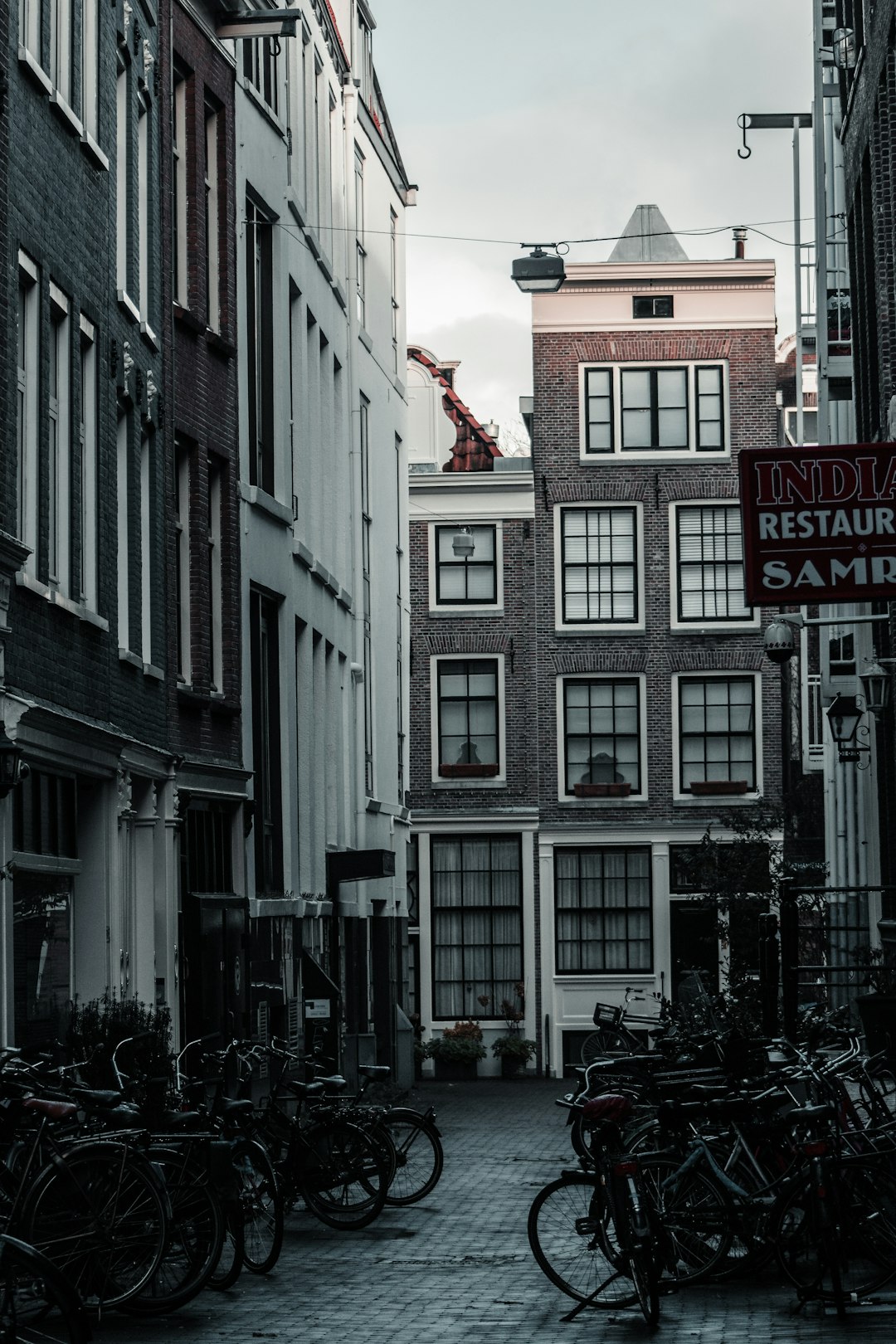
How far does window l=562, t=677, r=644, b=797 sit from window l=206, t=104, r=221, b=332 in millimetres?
21476

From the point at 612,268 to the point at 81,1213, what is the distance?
36.1 meters

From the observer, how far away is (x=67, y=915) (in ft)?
55.2

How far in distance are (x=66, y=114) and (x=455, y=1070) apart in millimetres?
28306

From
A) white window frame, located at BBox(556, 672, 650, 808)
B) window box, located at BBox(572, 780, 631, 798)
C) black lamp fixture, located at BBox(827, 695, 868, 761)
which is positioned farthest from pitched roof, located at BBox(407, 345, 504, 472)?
black lamp fixture, located at BBox(827, 695, 868, 761)

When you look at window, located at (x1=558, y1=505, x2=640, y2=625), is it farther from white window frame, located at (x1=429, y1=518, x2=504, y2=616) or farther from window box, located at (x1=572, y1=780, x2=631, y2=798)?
window box, located at (x1=572, y1=780, x2=631, y2=798)

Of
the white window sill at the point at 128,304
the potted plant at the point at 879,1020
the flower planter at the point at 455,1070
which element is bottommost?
the flower planter at the point at 455,1070

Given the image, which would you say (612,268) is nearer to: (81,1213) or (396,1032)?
(396,1032)

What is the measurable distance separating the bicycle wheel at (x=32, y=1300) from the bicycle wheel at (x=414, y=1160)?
764cm

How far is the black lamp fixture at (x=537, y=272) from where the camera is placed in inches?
1117

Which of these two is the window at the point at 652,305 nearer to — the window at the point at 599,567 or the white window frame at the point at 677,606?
the white window frame at the point at 677,606

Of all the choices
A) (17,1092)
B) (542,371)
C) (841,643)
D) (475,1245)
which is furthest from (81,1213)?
(542,371)

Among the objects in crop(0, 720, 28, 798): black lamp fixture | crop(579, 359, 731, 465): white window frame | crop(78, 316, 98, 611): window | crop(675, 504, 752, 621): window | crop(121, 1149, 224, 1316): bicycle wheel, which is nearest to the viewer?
crop(121, 1149, 224, 1316): bicycle wheel

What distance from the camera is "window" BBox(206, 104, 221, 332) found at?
905 inches

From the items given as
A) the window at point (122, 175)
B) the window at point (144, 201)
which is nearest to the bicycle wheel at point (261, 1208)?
the window at point (122, 175)
